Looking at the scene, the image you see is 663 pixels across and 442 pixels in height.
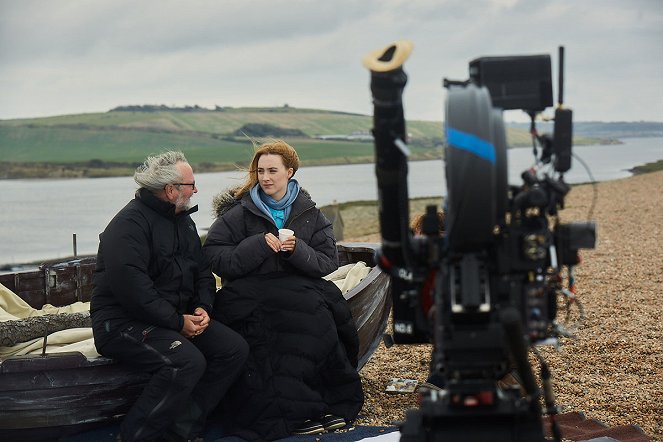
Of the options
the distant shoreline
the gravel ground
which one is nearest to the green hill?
the distant shoreline

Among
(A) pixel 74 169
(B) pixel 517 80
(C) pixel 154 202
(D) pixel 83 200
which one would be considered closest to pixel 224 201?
(C) pixel 154 202

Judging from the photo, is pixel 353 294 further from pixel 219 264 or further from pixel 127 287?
pixel 127 287

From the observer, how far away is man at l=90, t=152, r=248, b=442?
4.50 metres

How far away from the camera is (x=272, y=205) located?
203 inches

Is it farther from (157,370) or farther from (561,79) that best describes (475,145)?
(157,370)

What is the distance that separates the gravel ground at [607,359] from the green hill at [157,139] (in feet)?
145

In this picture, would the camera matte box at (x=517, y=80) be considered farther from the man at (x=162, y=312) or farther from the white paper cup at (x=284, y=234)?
the man at (x=162, y=312)

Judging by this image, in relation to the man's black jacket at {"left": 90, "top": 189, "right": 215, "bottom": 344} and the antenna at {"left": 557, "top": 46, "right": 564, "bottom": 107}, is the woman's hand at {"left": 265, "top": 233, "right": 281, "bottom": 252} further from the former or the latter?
the antenna at {"left": 557, "top": 46, "right": 564, "bottom": 107}

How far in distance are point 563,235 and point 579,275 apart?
27.3 ft

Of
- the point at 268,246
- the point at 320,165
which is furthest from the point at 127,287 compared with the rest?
the point at 320,165

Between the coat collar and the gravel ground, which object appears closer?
the coat collar

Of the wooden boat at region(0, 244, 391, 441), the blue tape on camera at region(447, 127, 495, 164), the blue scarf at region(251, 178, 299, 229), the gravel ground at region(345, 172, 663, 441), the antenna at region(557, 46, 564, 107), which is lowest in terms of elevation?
the gravel ground at region(345, 172, 663, 441)

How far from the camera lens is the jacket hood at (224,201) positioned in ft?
17.4

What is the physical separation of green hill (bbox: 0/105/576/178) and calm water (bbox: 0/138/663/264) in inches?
43.5
